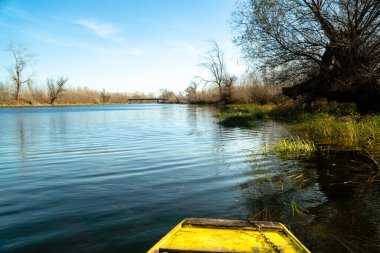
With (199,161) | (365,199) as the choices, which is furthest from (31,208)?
(365,199)

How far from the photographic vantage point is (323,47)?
19.7 m

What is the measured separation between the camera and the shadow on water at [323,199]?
490 centimetres

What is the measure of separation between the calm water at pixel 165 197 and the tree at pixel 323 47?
9216 millimetres

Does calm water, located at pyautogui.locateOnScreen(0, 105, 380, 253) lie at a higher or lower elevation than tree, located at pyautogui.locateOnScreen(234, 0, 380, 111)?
lower

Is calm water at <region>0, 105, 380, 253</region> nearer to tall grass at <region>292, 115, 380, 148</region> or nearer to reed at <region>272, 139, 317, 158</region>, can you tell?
reed at <region>272, 139, 317, 158</region>

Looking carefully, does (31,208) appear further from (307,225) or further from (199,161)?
(199,161)

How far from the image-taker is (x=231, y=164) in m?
10.3

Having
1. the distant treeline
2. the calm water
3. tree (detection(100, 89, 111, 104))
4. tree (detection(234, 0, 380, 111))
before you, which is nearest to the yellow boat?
the calm water

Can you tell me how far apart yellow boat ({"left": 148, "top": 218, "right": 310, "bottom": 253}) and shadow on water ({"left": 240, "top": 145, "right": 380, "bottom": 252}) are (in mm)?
777

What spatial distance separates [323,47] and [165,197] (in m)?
16.5

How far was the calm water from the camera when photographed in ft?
16.2

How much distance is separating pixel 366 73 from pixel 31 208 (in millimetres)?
16664

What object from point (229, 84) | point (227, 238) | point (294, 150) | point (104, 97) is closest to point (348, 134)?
point (294, 150)

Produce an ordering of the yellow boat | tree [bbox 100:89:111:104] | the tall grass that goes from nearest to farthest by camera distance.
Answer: the yellow boat < the tall grass < tree [bbox 100:89:111:104]
